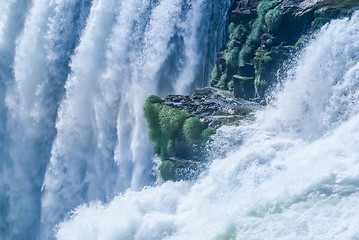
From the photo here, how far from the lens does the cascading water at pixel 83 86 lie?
15398 millimetres

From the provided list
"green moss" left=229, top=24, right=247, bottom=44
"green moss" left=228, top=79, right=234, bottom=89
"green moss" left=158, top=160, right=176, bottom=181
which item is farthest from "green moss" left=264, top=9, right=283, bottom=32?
"green moss" left=158, top=160, right=176, bottom=181

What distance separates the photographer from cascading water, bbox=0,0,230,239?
606 inches

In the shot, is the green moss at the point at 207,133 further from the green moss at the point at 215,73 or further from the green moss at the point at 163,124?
the green moss at the point at 215,73

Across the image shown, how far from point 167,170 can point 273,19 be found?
487 cm

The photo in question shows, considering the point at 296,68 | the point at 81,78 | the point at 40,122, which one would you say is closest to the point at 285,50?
the point at 296,68

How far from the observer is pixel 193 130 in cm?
1060

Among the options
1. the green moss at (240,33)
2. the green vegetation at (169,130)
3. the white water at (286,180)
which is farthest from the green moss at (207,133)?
the green moss at (240,33)

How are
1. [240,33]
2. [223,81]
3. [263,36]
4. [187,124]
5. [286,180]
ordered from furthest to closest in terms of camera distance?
[223,81], [240,33], [263,36], [187,124], [286,180]

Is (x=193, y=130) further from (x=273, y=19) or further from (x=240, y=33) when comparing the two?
(x=240, y=33)

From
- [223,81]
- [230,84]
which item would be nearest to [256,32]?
[230,84]

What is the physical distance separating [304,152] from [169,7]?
897 centimetres

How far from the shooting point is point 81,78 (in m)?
18.4

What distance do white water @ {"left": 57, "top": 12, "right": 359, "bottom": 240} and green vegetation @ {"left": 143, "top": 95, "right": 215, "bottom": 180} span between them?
750mm

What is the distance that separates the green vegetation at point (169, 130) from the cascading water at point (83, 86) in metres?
2.42
